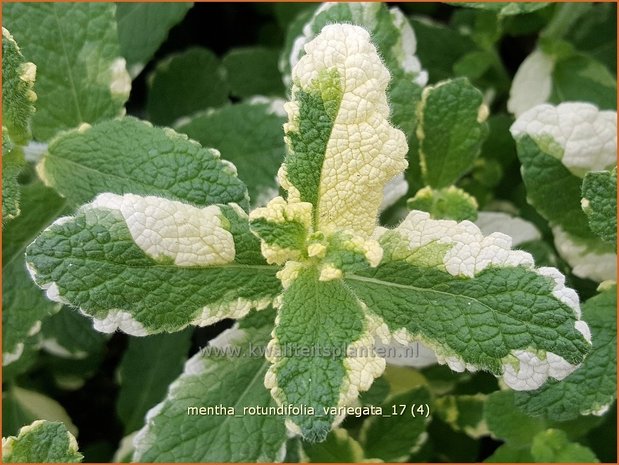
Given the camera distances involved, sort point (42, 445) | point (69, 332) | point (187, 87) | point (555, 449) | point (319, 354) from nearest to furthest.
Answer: point (319, 354)
point (42, 445)
point (555, 449)
point (69, 332)
point (187, 87)

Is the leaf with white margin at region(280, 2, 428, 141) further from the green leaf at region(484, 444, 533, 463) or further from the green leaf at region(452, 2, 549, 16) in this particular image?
the green leaf at region(484, 444, 533, 463)

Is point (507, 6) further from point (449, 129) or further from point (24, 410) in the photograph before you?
point (24, 410)

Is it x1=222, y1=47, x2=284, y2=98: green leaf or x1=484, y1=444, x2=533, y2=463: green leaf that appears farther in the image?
x1=222, y1=47, x2=284, y2=98: green leaf

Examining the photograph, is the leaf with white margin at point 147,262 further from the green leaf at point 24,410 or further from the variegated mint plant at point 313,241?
the green leaf at point 24,410

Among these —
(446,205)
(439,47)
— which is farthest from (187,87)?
(446,205)

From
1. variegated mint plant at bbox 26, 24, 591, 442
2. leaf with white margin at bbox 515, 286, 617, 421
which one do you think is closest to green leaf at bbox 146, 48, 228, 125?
variegated mint plant at bbox 26, 24, 591, 442

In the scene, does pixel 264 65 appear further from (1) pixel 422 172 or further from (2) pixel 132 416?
(2) pixel 132 416

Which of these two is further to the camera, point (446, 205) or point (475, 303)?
point (446, 205)
